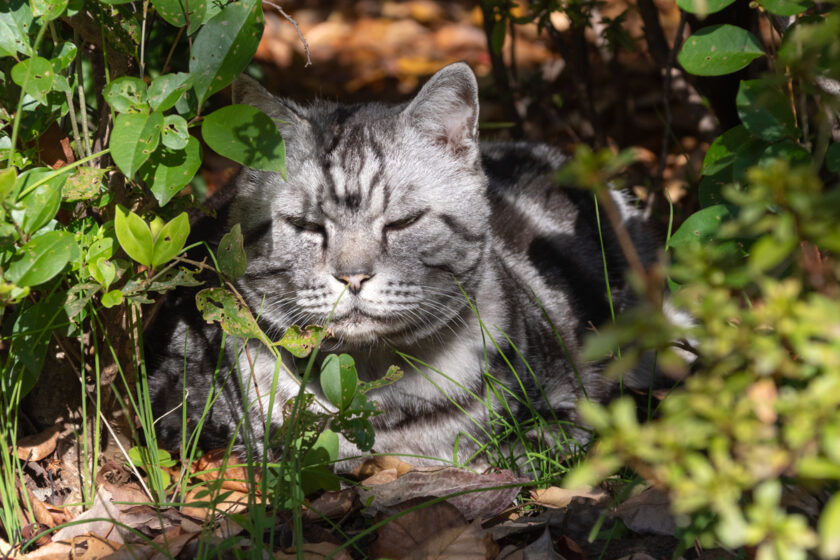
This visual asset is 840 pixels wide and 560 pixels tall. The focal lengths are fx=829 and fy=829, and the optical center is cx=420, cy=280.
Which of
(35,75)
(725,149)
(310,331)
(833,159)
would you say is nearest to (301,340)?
(310,331)

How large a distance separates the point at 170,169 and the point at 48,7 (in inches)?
15.1

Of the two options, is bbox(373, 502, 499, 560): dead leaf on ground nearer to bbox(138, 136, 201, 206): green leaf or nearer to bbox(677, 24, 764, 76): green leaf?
bbox(138, 136, 201, 206): green leaf

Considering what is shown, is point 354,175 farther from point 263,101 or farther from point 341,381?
point 341,381

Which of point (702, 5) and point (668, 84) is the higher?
point (702, 5)

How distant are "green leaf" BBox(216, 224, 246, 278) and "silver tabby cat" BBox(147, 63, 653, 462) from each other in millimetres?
234

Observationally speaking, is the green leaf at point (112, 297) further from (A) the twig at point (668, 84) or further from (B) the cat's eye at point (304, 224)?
(A) the twig at point (668, 84)

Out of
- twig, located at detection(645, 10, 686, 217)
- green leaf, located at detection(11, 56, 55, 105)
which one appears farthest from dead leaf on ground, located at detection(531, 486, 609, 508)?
twig, located at detection(645, 10, 686, 217)

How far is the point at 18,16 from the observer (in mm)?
1750

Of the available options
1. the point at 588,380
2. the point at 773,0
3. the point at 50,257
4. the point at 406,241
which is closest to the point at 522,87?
the point at 588,380

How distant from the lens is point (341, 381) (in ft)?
5.78

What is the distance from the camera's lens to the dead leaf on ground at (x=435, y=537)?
1630mm

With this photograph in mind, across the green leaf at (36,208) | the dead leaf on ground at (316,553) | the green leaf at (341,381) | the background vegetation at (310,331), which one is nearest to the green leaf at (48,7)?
the background vegetation at (310,331)

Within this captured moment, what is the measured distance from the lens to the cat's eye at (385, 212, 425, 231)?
86.7 inches

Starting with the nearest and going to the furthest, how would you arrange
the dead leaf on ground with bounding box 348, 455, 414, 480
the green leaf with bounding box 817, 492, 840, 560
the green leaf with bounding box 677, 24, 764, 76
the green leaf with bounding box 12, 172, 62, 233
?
the green leaf with bounding box 817, 492, 840, 560
the green leaf with bounding box 12, 172, 62, 233
the green leaf with bounding box 677, 24, 764, 76
the dead leaf on ground with bounding box 348, 455, 414, 480
